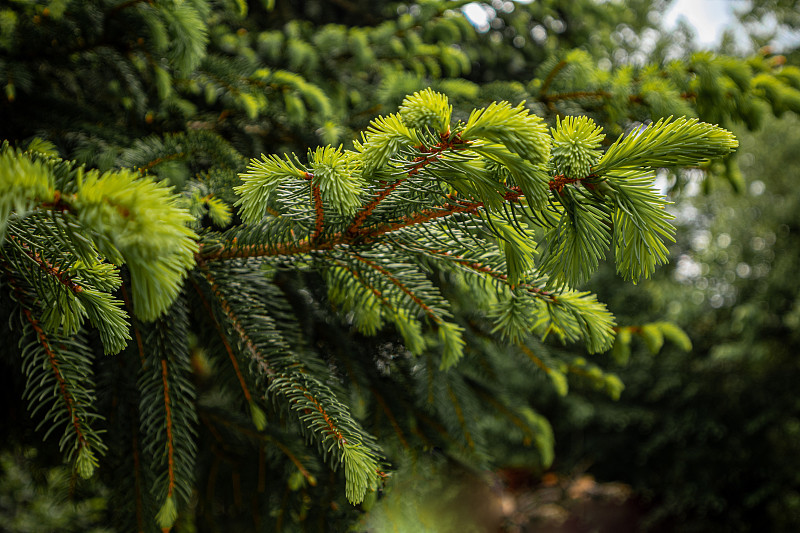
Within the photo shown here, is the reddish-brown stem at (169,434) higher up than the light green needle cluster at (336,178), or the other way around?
the light green needle cluster at (336,178)

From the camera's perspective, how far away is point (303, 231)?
61 cm

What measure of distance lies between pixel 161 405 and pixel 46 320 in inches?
8.9

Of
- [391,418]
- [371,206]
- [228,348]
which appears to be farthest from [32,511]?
[371,206]

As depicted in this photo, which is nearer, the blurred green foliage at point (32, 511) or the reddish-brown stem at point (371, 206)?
the reddish-brown stem at point (371, 206)

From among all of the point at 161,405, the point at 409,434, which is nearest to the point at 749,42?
the point at 409,434

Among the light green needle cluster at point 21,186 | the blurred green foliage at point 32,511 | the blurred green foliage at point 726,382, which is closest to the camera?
the light green needle cluster at point 21,186

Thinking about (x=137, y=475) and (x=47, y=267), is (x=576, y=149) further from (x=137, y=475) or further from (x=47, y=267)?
(x=137, y=475)

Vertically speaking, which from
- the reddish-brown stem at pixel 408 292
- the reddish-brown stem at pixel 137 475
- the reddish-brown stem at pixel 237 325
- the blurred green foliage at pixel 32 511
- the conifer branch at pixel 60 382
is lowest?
the blurred green foliage at pixel 32 511

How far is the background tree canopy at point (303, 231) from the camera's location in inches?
17.3

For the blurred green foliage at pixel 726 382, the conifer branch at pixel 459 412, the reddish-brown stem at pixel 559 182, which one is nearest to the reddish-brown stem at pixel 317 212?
the reddish-brown stem at pixel 559 182

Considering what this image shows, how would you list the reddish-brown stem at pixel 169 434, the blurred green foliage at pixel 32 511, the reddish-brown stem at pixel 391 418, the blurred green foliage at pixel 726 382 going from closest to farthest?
the reddish-brown stem at pixel 169 434 → the reddish-brown stem at pixel 391 418 → the blurred green foliage at pixel 32 511 → the blurred green foliage at pixel 726 382

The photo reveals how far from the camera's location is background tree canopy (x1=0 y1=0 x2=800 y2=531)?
0.44 m

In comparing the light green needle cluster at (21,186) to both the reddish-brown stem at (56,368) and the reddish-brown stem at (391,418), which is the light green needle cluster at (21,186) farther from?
the reddish-brown stem at (391,418)

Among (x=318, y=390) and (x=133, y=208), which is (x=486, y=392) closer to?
(x=318, y=390)
